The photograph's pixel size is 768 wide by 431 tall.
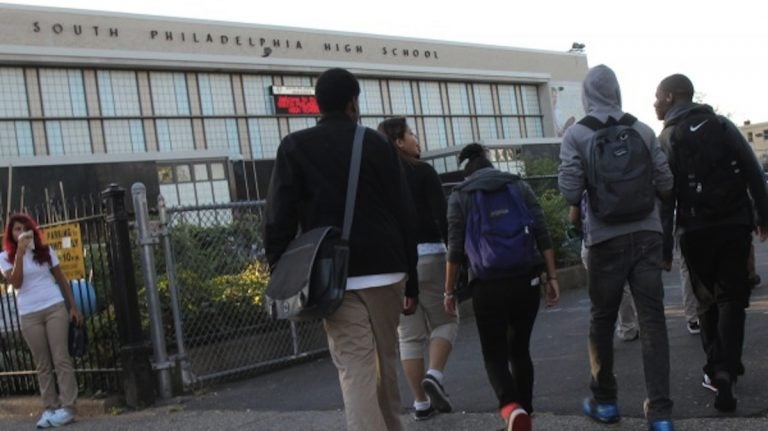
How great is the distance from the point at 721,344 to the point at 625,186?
3.68 ft

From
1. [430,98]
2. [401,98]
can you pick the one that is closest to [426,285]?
[401,98]

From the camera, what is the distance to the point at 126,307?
7.05m

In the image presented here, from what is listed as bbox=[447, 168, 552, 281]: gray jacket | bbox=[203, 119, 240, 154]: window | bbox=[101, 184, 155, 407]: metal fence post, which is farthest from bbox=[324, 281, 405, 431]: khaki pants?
bbox=[203, 119, 240, 154]: window

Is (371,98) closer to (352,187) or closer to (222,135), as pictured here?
(222,135)

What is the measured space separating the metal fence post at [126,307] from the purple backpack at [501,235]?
12.5 ft

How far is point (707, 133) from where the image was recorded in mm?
4352

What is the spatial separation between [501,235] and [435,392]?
4.32 feet

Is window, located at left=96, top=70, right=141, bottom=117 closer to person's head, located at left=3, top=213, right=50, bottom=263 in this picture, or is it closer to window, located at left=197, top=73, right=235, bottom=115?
window, located at left=197, top=73, right=235, bottom=115

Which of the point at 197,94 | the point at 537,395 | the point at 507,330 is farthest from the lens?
the point at 197,94

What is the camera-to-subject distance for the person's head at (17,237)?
6.88m

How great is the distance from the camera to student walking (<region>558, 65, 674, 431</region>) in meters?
4.00

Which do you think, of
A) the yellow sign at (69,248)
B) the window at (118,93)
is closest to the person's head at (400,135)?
the yellow sign at (69,248)

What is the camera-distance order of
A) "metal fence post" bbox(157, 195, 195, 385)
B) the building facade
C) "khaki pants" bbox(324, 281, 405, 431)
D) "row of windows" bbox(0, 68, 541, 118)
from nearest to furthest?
"khaki pants" bbox(324, 281, 405, 431) → "metal fence post" bbox(157, 195, 195, 385) → the building facade → "row of windows" bbox(0, 68, 541, 118)

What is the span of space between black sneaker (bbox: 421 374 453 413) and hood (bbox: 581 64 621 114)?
1.90 meters
